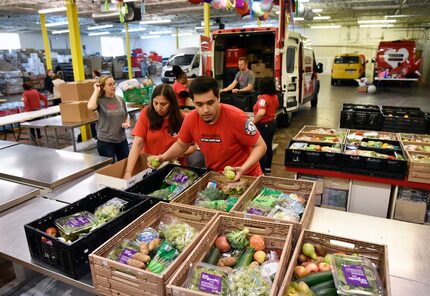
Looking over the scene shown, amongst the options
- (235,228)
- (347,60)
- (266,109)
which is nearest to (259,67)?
(266,109)

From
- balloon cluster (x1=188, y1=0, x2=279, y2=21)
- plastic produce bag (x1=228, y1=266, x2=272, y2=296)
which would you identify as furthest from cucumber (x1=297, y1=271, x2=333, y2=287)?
balloon cluster (x1=188, y1=0, x2=279, y2=21)

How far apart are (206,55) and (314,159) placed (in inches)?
177

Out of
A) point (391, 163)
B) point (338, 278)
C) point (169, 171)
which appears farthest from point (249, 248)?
point (391, 163)

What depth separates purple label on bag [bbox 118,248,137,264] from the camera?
1516 mm

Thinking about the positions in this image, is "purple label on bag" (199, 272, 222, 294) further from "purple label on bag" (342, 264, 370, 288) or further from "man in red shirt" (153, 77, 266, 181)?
"man in red shirt" (153, 77, 266, 181)

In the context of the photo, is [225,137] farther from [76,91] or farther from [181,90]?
[76,91]

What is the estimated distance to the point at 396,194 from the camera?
11.6 feet

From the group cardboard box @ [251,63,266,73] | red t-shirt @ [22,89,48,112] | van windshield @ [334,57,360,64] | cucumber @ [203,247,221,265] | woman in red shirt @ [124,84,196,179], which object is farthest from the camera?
van windshield @ [334,57,360,64]

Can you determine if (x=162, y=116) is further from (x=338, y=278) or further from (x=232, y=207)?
(x=338, y=278)

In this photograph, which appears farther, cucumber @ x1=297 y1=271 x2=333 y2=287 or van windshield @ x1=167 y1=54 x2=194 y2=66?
van windshield @ x1=167 y1=54 x2=194 y2=66

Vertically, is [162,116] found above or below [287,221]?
above

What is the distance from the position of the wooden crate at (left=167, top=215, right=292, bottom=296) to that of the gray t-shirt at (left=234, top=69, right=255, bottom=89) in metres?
5.34

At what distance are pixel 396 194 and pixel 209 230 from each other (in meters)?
2.70

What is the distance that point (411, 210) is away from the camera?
3486 millimetres
